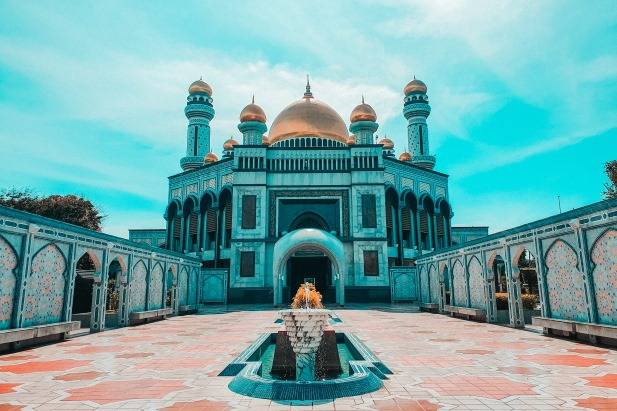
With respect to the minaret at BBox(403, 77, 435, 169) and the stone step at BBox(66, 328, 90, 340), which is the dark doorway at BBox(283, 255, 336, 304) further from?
the stone step at BBox(66, 328, 90, 340)

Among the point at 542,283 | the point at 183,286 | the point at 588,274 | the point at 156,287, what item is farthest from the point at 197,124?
the point at 588,274

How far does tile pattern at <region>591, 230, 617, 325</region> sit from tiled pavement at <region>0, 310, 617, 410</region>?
38.6 inches

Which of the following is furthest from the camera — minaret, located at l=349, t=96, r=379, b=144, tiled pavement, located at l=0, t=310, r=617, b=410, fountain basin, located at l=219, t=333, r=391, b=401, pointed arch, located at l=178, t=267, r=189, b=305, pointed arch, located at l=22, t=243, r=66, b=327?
minaret, located at l=349, t=96, r=379, b=144

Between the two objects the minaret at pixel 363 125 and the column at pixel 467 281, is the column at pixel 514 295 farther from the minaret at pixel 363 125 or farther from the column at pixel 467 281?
the minaret at pixel 363 125

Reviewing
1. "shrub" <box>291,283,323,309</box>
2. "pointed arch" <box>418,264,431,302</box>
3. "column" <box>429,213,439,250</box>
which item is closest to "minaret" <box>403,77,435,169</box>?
"column" <box>429,213,439,250</box>

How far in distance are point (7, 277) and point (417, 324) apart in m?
12.2

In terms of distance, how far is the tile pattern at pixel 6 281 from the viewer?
9.20m

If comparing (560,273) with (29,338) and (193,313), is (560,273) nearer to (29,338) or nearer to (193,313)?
(29,338)

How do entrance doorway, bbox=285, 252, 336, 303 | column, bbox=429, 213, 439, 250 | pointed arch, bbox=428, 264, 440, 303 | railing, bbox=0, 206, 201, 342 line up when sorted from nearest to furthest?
railing, bbox=0, 206, 201, 342, pointed arch, bbox=428, 264, 440, 303, entrance doorway, bbox=285, 252, 336, 303, column, bbox=429, 213, 439, 250

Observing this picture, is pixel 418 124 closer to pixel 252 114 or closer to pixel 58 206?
pixel 252 114

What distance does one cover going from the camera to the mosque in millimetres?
28078

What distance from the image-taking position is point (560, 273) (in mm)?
11039

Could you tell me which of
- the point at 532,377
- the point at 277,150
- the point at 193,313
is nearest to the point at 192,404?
the point at 532,377

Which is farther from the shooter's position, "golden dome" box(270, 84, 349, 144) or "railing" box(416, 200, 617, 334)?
"golden dome" box(270, 84, 349, 144)
